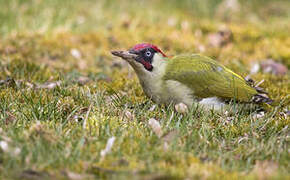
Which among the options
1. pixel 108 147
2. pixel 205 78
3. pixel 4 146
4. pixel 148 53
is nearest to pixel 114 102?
pixel 148 53

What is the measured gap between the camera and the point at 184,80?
416 centimetres

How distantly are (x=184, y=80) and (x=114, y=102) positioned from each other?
27.5 inches

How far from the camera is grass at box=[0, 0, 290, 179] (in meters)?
2.62

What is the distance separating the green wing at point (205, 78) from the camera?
13.8 feet

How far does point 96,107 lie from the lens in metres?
3.87

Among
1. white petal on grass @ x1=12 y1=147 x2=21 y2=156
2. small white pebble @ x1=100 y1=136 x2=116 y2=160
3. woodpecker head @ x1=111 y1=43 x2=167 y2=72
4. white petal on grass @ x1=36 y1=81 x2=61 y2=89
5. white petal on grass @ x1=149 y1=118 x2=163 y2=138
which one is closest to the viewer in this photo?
white petal on grass @ x1=12 y1=147 x2=21 y2=156

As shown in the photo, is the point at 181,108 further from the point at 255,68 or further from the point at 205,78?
the point at 255,68

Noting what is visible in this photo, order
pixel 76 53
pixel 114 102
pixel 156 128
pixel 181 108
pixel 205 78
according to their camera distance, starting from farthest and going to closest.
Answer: pixel 76 53 < pixel 205 78 < pixel 114 102 < pixel 181 108 < pixel 156 128

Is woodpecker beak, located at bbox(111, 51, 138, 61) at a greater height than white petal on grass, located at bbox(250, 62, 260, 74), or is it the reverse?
woodpecker beak, located at bbox(111, 51, 138, 61)

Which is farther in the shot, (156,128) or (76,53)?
(76,53)

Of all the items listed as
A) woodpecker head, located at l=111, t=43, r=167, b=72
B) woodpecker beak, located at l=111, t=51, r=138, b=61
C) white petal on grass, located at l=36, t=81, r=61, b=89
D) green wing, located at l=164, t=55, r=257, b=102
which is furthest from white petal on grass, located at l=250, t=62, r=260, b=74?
white petal on grass, located at l=36, t=81, r=61, b=89

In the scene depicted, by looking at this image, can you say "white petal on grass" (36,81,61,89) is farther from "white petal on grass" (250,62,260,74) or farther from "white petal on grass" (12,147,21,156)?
"white petal on grass" (250,62,260,74)

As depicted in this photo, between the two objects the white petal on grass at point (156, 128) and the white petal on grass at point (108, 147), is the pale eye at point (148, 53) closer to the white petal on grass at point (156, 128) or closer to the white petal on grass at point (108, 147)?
the white petal on grass at point (156, 128)


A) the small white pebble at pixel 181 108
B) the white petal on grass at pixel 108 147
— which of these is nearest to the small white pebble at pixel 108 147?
the white petal on grass at pixel 108 147
